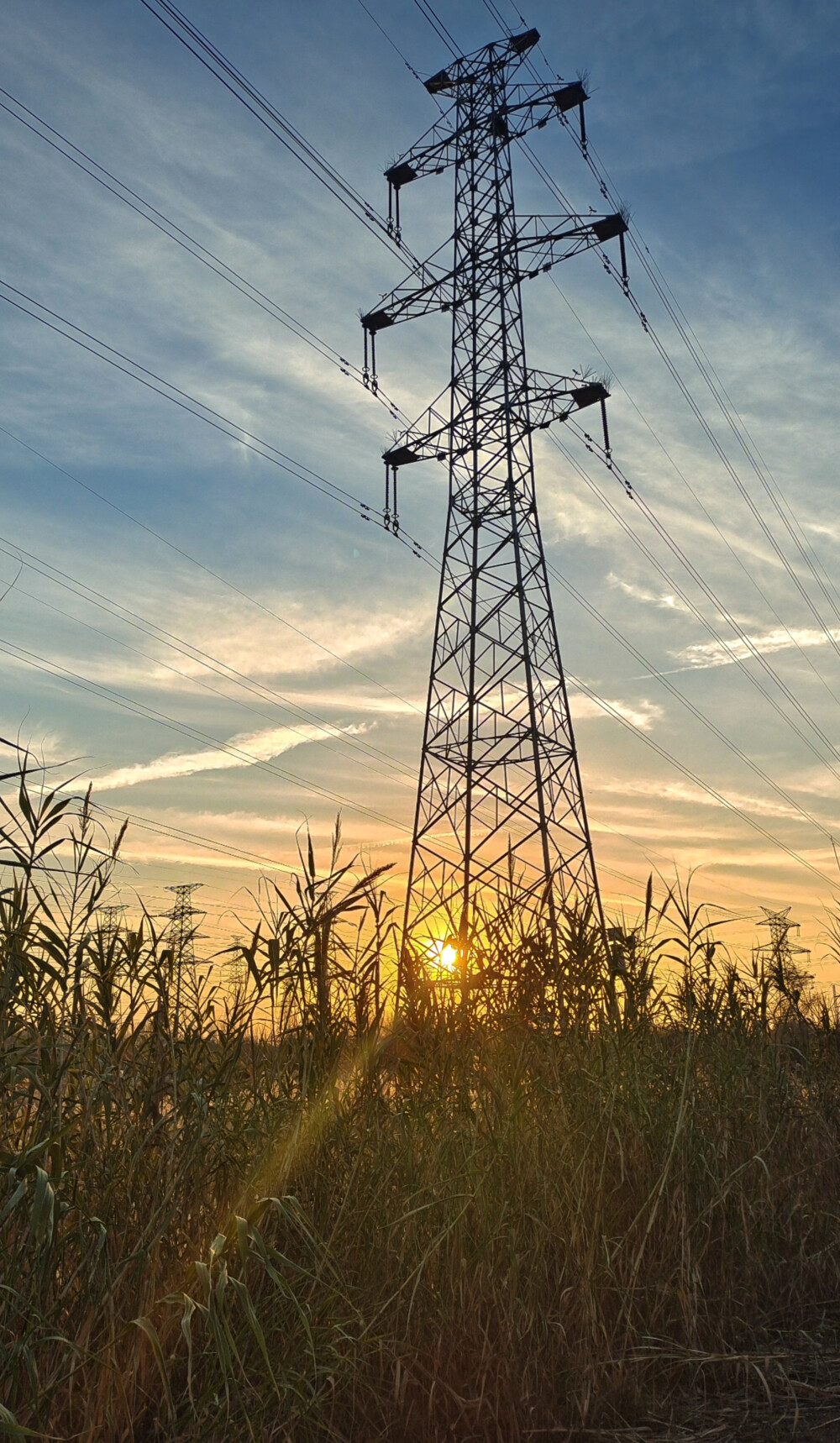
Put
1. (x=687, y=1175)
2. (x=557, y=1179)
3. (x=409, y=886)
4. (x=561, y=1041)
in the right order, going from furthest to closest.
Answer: (x=409, y=886), (x=561, y=1041), (x=687, y=1175), (x=557, y=1179)

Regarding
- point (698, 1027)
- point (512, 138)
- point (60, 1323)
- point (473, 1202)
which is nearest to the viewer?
point (60, 1323)

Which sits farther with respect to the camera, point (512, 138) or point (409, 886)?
point (512, 138)

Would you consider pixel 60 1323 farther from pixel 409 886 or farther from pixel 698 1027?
pixel 409 886

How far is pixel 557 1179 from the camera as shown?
4.22m

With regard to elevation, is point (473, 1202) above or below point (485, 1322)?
above

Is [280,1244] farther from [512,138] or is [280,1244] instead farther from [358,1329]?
[512,138]

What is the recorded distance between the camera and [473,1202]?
12.9 ft

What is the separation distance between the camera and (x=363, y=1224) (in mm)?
3746

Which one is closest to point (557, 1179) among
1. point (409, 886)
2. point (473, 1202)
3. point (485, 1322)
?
point (473, 1202)

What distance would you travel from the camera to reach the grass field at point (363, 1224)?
2.96 meters

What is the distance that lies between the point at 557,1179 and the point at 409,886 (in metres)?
11.9

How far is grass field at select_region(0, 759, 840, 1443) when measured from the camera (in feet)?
9.70

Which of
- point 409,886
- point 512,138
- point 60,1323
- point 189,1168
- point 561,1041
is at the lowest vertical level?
point 60,1323

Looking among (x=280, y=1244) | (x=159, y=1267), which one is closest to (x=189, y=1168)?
(x=159, y=1267)
